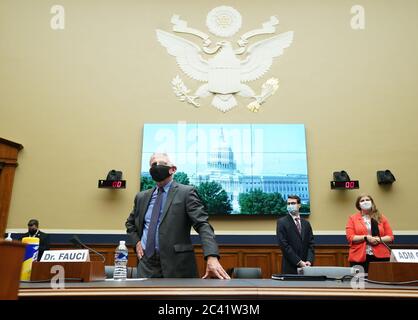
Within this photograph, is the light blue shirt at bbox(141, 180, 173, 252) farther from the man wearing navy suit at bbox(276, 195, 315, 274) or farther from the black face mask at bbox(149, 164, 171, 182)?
the man wearing navy suit at bbox(276, 195, 315, 274)

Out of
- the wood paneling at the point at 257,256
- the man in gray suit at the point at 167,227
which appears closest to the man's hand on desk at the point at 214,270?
the man in gray suit at the point at 167,227

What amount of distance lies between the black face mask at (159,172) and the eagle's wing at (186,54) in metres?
4.11

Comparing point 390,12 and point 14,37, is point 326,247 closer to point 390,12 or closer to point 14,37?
point 390,12

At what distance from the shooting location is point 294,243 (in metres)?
3.98

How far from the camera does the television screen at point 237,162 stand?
591 centimetres

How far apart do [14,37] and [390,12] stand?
650 centimetres

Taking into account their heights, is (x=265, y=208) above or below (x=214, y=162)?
below

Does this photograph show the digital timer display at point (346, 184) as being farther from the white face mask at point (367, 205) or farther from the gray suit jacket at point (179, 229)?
the gray suit jacket at point (179, 229)

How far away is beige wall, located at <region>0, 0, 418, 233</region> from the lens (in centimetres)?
604

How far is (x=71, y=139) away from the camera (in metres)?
6.29

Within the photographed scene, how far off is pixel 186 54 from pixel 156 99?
95 centimetres

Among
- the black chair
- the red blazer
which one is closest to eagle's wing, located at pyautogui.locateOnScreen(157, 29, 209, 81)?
the red blazer

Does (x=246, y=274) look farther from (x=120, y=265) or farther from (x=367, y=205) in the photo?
(x=367, y=205)
